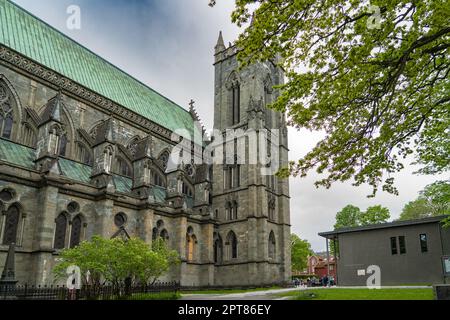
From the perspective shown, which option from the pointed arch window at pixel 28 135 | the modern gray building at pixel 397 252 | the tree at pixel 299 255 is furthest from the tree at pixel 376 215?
the pointed arch window at pixel 28 135

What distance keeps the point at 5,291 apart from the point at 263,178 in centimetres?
2590

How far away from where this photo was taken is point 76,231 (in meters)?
23.0

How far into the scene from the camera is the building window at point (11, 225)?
19.5 meters

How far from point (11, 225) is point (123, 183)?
10588 mm

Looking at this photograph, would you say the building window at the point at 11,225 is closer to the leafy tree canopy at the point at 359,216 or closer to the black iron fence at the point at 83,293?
the black iron fence at the point at 83,293

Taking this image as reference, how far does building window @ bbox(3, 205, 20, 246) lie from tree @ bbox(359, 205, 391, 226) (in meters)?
50.5

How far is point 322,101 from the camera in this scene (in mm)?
10094

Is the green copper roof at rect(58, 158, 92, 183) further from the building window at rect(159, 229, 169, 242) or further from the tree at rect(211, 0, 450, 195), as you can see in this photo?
the tree at rect(211, 0, 450, 195)

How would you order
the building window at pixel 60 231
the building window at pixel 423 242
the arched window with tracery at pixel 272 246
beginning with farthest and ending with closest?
the arched window with tracery at pixel 272 246, the building window at pixel 423 242, the building window at pixel 60 231

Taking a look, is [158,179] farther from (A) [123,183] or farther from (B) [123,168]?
(A) [123,183]

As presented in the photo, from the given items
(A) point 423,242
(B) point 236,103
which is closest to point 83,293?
(A) point 423,242

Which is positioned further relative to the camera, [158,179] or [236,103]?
[236,103]

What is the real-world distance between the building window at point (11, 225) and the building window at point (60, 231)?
7.65 ft
